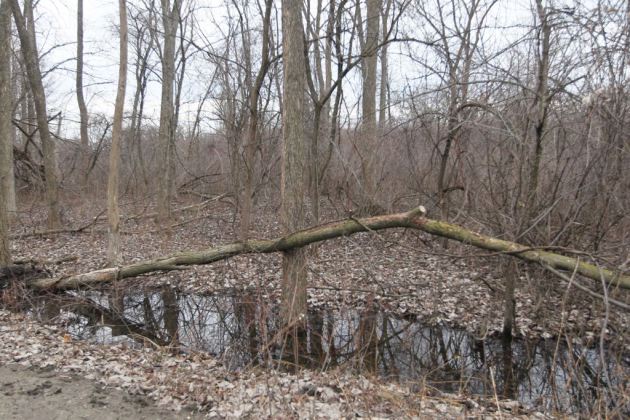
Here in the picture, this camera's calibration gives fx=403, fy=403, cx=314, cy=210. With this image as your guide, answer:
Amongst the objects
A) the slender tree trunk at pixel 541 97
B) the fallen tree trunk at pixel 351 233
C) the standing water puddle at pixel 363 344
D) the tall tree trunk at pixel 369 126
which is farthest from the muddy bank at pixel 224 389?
the tall tree trunk at pixel 369 126

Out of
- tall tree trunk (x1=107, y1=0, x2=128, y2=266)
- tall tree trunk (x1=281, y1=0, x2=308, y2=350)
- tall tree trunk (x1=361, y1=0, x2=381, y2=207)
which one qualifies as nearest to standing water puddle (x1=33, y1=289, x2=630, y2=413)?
tall tree trunk (x1=281, y1=0, x2=308, y2=350)

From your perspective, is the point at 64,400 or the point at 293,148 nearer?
the point at 64,400

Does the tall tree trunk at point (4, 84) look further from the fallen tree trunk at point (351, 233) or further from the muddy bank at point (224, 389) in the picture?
the muddy bank at point (224, 389)

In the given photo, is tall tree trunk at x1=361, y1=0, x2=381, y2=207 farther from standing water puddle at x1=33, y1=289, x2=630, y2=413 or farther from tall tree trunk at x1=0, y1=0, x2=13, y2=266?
tall tree trunk at x1=0, y1=0, x2=13, y2=266

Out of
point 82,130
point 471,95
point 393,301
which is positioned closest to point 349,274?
point 393,301

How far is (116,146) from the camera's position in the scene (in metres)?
7.73

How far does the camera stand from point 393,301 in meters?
7.26

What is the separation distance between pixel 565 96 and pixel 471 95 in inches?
77.2

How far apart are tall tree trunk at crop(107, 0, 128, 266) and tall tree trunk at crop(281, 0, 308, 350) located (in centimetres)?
348

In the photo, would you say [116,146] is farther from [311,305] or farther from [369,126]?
[369,126]

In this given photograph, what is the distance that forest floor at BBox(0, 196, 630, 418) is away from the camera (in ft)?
12.7

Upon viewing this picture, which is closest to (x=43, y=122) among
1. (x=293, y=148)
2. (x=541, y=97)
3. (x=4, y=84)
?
(x=4, y=84)

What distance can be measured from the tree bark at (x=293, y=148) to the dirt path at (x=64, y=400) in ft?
8.26

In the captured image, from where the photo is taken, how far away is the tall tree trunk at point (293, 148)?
235 inches
